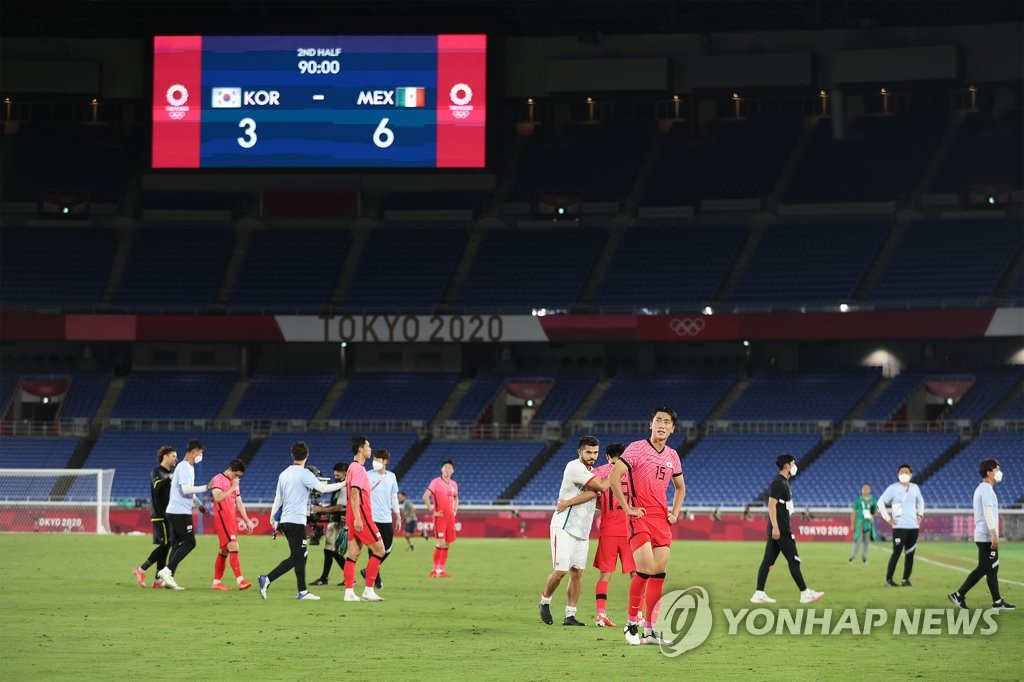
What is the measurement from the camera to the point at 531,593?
25562mm

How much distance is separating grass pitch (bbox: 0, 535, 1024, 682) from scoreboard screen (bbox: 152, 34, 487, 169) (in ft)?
102

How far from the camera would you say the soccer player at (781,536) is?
23312mm

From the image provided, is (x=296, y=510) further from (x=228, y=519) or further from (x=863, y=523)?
(x=863, y=523)

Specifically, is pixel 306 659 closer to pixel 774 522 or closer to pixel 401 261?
pixel 774 522

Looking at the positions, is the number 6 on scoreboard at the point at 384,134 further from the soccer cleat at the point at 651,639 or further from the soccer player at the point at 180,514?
the soccer cleat at the point at 651,639

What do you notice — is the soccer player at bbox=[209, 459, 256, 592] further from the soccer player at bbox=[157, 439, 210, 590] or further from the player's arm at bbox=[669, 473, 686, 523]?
the player's arm at bbox=[669, 473, 686, 523]

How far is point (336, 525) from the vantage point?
25531mm

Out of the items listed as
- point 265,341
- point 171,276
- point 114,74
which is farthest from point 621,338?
point 114,74

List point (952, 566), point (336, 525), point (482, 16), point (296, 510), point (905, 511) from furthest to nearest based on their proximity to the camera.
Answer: point (482, 16) → point (952, 566) → point (905, 511) → point (336, 525) → point (296, 510)

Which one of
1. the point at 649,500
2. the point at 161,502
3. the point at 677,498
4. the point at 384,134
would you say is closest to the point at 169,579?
the point at 161,502

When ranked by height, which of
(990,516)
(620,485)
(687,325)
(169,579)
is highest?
(687,325)

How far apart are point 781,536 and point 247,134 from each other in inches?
1628

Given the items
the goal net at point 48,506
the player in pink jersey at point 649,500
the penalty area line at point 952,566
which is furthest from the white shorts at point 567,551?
the goal net at point 48,506

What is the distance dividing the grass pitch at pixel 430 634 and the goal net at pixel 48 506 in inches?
718
